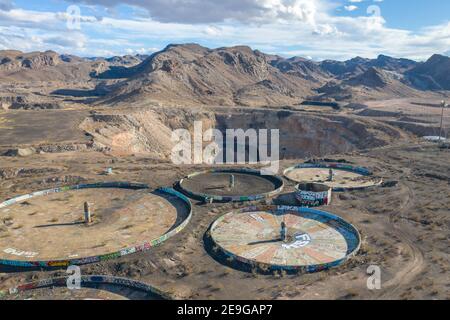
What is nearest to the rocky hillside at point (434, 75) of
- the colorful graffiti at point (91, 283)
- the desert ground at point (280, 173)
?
the desert ground at point (280, 173)

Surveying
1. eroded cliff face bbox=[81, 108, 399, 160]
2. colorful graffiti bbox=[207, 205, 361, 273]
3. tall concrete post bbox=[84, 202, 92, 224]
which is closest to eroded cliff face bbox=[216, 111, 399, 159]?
eroded cliff face bbox=[81, 108, 399, 160]

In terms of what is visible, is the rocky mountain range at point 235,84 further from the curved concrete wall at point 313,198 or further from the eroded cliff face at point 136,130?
the curved concrete wall at point 313,198

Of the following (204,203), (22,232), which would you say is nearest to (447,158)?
(204,203)

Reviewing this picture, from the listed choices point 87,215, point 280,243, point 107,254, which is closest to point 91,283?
point 107,254

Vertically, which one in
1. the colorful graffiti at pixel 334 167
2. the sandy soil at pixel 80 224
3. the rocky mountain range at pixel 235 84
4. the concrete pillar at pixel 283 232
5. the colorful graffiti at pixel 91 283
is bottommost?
the colorful graffiti at pixel 91 283

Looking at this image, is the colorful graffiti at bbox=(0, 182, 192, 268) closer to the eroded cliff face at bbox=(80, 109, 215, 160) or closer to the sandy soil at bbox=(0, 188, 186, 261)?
the sandy soil at bbox=(0, 188, 186, 261)
